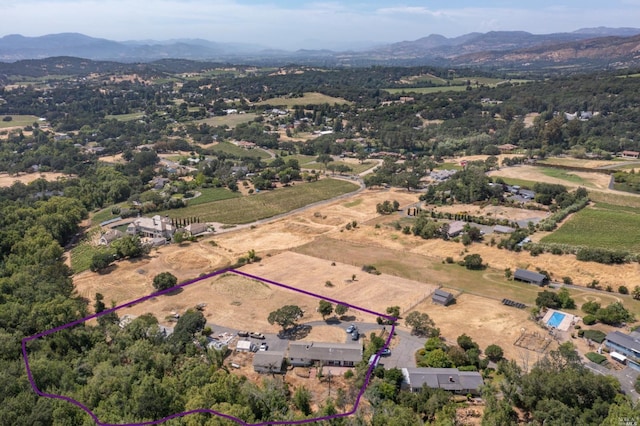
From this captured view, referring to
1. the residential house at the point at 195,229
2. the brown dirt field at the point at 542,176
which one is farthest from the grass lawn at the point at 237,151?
the brown dirt field at the point at 542,176

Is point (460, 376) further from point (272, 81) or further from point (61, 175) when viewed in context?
point (272, 81)

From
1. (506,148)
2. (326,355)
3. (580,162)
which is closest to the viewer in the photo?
(326,355)

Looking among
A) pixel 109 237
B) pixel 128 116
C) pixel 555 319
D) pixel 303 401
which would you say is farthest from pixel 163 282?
pixel 128 116

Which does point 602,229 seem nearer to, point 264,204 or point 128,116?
point 264,204

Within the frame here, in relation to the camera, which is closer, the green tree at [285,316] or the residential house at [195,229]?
the green tree at [285,316]

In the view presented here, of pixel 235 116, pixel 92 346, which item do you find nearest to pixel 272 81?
pixel 235 116

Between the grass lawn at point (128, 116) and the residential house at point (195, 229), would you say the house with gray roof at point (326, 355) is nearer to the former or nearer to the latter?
the residential house at point (195, 229)
